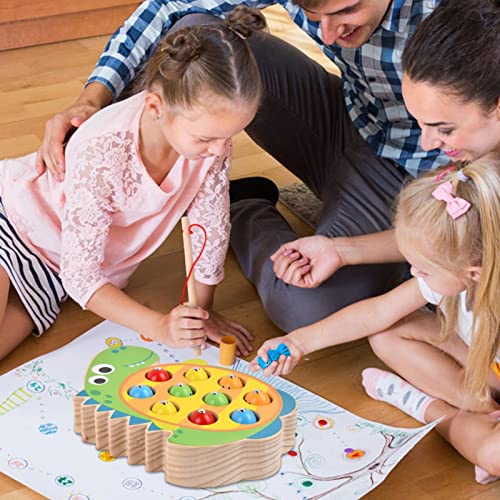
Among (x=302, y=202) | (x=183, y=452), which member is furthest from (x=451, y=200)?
(x=302, y=202)

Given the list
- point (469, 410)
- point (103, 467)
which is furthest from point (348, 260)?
point (103, 467)

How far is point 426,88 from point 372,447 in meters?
0.46

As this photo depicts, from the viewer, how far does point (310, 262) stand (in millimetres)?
1387

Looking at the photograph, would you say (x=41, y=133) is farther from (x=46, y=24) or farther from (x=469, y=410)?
(x=469, y=410)

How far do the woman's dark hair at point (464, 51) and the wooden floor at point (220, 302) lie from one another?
450 mm

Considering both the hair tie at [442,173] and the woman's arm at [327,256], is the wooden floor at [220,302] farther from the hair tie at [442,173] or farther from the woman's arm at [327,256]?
the hair tie at [442,173]

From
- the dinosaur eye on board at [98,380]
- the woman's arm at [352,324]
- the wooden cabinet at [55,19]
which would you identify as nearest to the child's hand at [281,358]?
the woman's arm at [352,324]

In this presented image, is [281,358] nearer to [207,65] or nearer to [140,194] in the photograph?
[140,194]

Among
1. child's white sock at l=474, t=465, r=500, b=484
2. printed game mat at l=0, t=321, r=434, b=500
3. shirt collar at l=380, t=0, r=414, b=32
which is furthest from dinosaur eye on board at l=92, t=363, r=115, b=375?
shirt collar at l=380, t=0, r=414, b=32

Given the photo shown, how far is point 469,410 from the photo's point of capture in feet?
4.04

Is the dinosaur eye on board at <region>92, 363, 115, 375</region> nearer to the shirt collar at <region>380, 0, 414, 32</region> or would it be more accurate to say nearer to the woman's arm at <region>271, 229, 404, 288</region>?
the woman's arm at <region>271, 229, 404, 288</region>

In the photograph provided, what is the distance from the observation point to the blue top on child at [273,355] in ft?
4.11

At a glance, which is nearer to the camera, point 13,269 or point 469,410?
point 469,410

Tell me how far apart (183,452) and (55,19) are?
5.31ft
